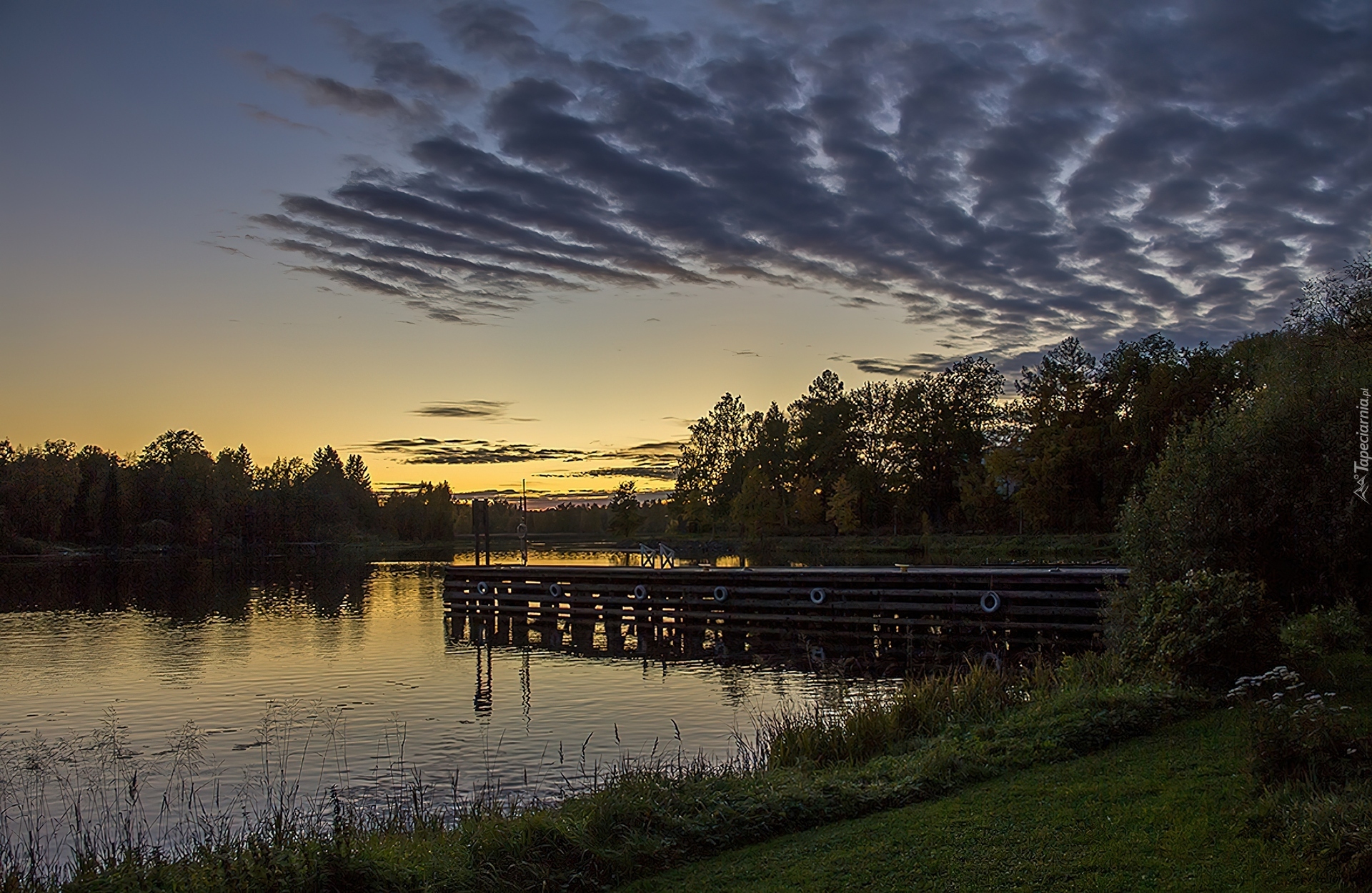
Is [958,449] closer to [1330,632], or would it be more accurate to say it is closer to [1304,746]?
[1330,632]

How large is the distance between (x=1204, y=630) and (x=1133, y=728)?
260cm

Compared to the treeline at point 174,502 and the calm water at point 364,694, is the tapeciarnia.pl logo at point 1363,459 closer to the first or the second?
the calm water at point 364,694

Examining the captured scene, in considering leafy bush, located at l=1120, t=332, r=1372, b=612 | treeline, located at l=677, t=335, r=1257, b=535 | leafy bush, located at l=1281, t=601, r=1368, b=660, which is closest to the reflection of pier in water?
leafy bush, located at l=1281, t=601, r=1368, b=660

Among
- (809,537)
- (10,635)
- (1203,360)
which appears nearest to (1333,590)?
(10,635)

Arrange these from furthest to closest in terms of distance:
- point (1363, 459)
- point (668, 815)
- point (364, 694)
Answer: point (364, 694) < point (1363, 459) < point (668, 815)

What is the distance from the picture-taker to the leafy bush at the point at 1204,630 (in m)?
12.6

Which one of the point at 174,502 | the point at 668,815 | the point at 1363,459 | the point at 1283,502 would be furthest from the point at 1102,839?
the point at 174,502

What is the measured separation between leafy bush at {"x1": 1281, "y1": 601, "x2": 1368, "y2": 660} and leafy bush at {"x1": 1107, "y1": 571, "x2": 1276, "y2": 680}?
2408 millimetres

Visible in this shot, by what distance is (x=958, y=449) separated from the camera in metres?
84.9

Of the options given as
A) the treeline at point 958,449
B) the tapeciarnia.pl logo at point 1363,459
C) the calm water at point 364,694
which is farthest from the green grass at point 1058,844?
the treeline at point 958,449

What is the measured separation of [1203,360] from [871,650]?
167 ft

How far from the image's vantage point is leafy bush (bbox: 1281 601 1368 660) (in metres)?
15.2

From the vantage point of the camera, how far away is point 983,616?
1059 inches

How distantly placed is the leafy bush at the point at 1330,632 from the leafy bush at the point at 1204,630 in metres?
2.41
